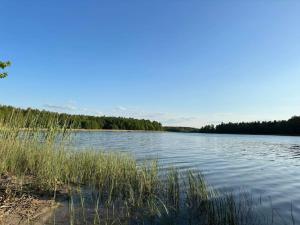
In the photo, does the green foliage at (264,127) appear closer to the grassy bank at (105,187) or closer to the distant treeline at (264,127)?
the distant treeline at (264,127)

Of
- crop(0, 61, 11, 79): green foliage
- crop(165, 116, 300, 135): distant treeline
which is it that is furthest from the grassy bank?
crop(165, 116, 300, 135): distant treeline

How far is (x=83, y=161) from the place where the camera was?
14047mm

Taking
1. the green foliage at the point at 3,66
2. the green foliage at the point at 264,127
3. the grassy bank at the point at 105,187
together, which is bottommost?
the grassy bank at the point at 105,187

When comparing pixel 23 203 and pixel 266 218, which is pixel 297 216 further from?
pixel 23 203

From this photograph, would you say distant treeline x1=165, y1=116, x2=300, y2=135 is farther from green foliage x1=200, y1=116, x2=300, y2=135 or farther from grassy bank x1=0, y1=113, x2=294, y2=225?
grassy bank x1=0, y1=113, x2=294, y2=225

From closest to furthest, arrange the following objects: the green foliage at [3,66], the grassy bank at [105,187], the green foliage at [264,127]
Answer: the grassy bank at [105,187] < the green foliage at [3,66] < the green foliage at [264,127]

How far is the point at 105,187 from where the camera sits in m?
11.6

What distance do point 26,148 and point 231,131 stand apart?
505 feet

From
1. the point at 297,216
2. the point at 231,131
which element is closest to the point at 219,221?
the point at 297,216

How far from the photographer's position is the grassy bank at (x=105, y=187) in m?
8.38

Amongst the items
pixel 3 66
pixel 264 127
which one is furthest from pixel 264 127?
pixel 3 66

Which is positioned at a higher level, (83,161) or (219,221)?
(83,161)

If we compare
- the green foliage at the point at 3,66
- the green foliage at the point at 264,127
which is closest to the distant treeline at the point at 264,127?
the green foliage at the point at 264,127

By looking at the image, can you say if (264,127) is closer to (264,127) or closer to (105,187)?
(264,127)
